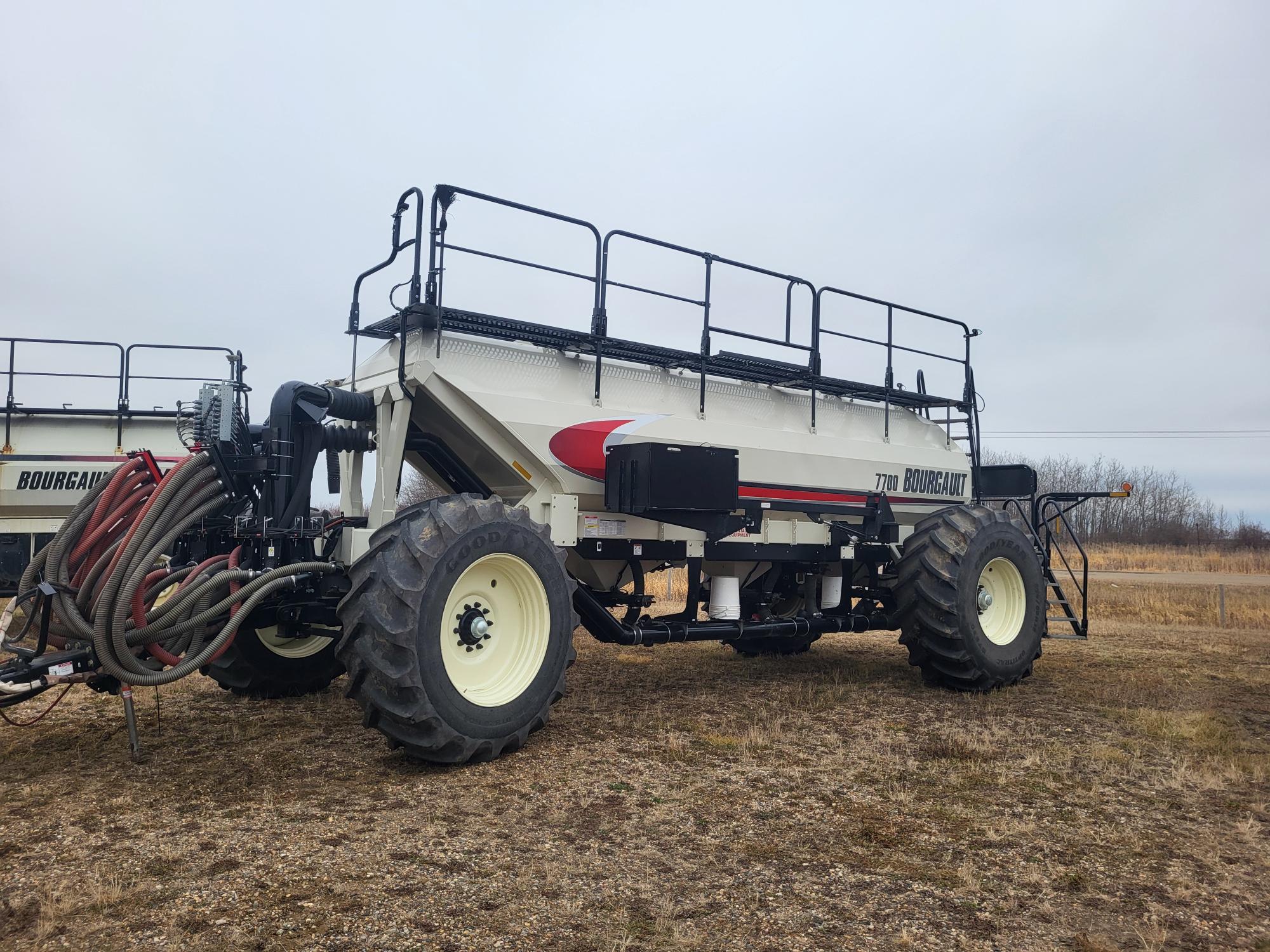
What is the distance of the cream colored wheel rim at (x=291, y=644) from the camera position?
7.45m

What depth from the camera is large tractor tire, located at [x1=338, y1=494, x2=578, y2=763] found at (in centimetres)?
527

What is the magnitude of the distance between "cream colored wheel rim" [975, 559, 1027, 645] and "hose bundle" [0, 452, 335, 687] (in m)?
6.23

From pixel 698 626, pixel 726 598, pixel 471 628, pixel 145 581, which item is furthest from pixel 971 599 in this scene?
pixel 145 581

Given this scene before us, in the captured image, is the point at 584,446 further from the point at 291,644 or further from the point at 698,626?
the point at 291,644

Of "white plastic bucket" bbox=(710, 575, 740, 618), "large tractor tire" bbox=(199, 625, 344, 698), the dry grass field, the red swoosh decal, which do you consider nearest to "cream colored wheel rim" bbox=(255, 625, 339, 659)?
"large tractor tire" bbox=(199, 625, 344, 698)

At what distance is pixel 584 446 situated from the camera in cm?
713

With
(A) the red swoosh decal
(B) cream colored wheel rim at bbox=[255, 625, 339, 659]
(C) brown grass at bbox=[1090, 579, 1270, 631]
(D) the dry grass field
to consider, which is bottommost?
(D) the dry grass field

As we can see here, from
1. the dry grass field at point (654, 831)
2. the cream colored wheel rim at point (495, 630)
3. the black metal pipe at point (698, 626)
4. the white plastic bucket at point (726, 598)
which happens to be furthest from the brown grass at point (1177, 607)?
the cream colored wheel rim at point (495, 630)

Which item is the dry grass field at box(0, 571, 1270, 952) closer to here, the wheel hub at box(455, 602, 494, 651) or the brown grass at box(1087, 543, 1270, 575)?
the wheel hub at box(455, 602, 494, 651)

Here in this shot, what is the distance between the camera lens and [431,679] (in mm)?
5348

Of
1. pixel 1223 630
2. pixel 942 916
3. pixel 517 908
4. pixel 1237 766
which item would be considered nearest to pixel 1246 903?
pixel 942 916

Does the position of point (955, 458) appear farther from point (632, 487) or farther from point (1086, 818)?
point (1086, 818)

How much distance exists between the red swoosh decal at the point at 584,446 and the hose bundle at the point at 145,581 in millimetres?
1919

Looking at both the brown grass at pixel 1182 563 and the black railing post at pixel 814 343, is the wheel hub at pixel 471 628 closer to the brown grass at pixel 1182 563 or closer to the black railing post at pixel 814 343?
the black railing post at pixel 814 343
